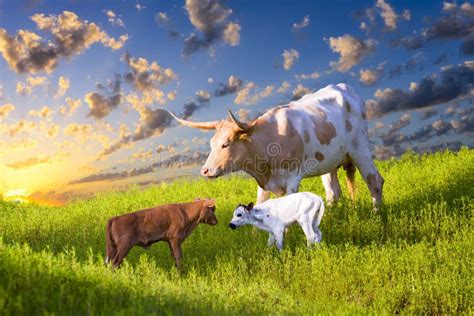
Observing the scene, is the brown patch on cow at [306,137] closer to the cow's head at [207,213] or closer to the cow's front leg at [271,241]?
the cow's front leg at [271,241]

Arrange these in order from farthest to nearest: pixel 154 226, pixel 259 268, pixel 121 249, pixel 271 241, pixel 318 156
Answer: pixel 318 156, pixel 271 241, pixel 259 268, pixel 154 226, pixel 121 249

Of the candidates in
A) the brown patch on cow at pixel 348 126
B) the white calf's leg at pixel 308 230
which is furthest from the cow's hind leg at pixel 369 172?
the white calf's leg at pixel 308 230

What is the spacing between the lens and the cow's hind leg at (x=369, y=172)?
13.3 metres

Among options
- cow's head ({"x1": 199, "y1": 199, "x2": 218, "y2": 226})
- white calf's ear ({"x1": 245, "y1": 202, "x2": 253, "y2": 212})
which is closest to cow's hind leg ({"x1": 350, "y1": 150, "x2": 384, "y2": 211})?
white calf's ear ({"x1": 245, "y1": 202, "x2": 253, "y2": 212})

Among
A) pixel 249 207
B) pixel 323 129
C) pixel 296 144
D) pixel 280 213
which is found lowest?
pixel 280 213

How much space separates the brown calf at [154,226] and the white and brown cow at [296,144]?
1429 millimetres

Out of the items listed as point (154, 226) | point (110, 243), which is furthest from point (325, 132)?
point (110, 243)

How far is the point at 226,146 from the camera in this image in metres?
10.6

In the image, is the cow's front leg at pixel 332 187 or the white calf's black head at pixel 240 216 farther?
the cow's front leg at pixel 332 187

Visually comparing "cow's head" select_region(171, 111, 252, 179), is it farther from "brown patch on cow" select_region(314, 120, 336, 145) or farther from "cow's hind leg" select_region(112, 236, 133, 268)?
"cow's hind leg" select_region(112, 236, 133, 268)

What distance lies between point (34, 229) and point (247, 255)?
6.91 meters

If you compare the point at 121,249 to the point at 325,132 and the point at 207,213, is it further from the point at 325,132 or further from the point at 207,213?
the point at 325,132

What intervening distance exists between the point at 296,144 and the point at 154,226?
3.76m

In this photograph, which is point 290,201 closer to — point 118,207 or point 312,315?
point 312,315
